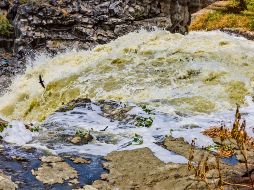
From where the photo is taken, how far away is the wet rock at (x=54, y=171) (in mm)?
7836

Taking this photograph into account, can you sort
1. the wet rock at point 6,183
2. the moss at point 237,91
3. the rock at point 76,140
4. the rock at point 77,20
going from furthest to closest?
the rock at point 77,20 → the moss at point 237,91 → the rock at point 76,140 → the wet rock at point 6,183

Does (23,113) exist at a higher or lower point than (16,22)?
lower

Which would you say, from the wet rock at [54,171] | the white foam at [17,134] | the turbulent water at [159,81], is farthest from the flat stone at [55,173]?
the turbulent water at [159,81]

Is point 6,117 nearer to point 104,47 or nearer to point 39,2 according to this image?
point 104,47

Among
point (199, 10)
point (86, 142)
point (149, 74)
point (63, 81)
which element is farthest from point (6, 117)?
point (199, 10)

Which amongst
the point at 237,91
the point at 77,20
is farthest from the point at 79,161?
the point at 77,20

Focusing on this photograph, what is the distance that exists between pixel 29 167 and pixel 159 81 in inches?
357

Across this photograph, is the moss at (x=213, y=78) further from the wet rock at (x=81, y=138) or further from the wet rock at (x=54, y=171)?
the wet rock at (x=54, y=171)

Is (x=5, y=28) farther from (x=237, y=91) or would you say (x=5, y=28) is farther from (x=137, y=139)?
(x=137, y=139)

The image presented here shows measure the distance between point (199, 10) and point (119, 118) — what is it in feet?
80.8

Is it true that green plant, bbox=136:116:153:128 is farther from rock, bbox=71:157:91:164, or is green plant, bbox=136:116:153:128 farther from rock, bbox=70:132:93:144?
rock, bbox=71:157:91:164

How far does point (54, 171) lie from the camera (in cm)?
818

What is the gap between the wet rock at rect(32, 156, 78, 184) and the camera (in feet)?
25.7

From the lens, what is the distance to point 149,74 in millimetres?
17344
